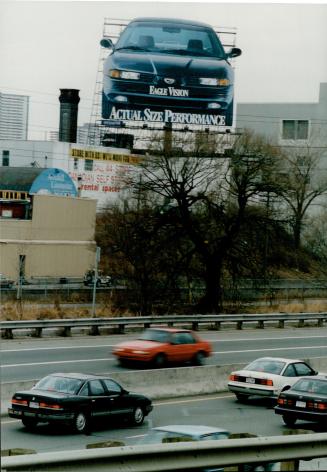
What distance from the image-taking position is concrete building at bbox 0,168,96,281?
272 inches

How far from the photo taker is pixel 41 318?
25.8 feet

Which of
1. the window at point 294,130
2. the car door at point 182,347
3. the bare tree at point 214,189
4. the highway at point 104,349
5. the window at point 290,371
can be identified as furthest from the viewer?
the window at point 290,371

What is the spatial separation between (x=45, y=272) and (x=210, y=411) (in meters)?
2.10

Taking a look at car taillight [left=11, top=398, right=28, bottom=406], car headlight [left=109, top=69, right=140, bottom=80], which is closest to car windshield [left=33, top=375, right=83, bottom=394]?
car taillight [left=11, top=398, right=28, bottom=406]

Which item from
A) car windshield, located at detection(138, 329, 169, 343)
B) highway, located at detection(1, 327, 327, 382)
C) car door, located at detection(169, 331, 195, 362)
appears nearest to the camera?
highway, located at detection(1, 327, 327, 382)

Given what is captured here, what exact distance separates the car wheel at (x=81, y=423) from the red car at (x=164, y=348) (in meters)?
0.64

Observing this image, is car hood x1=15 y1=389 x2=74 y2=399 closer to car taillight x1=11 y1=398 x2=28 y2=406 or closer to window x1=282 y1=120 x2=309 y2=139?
car taillight x1=11 y1=398 x2=28 y2=406

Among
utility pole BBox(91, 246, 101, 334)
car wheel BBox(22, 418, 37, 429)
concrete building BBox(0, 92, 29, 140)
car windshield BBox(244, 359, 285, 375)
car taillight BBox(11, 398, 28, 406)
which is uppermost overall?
concrete building BBox(0, 92, 29, 140)

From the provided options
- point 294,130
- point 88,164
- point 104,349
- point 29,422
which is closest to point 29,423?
point 29,422

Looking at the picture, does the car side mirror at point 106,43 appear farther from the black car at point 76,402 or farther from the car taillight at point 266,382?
the car taillight at point 266,382

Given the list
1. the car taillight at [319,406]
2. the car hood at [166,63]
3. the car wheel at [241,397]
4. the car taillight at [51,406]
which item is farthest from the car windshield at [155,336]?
the car hood at [166,63]

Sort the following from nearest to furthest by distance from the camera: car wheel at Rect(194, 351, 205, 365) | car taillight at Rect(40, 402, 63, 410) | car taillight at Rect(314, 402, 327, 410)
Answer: car taillight at Rect(40, 402, 63, 410) → car wheel at Rect(194, 351, 205, 365) → car taillight at Rect(314, 402, 327, 410)

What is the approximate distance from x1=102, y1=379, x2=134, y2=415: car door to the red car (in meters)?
0.24

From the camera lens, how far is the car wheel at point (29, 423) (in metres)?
6.74
